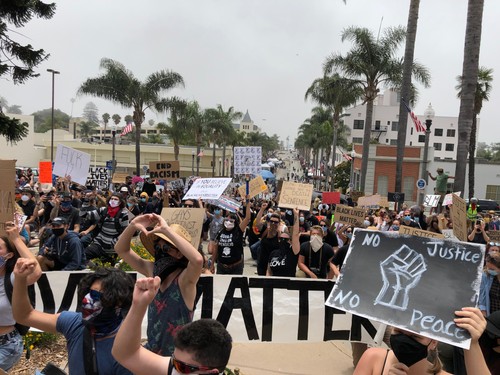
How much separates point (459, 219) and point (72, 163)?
7.86 m

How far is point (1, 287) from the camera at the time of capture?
338 cm

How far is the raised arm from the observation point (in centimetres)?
200

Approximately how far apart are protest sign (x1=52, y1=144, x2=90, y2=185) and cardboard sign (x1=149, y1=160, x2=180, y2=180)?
353 cm

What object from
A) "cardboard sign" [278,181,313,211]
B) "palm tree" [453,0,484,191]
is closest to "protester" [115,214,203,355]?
"cardboard sign" [278,181,313,211]

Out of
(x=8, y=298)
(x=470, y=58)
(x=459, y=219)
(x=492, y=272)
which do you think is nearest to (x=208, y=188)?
(x=459, y=219)

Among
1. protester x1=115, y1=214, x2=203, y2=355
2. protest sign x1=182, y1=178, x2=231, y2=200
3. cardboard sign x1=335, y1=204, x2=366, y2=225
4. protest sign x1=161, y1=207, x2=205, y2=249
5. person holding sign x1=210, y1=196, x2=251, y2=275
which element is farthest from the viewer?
cardboard sign x1=335, y1=204, x2=366, y2=225

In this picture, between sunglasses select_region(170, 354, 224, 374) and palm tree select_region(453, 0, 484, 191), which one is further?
palm tree select_region(453, 0, 484, 191)

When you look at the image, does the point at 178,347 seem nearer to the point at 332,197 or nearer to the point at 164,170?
the point at 164,170

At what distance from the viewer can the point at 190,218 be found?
470 centimetres

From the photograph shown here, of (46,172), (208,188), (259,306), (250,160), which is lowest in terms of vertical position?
(259,306)

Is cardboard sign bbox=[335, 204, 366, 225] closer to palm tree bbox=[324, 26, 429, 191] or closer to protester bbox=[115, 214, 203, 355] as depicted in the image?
protester bbox=[115, 214, 203, 355]

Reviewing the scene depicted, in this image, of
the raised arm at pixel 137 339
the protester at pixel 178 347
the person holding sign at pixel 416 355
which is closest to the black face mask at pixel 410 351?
the person holding sign at pixel 416 355

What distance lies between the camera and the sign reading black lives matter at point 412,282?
86.9 inches

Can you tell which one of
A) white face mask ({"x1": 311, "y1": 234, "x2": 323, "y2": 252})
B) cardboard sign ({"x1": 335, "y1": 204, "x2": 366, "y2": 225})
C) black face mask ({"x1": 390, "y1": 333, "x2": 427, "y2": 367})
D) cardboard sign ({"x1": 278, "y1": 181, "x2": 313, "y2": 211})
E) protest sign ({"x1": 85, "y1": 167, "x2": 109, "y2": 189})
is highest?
cardboard sign ({"x1": 278, "y1": 181, "x2": 313, "y2": 211})
